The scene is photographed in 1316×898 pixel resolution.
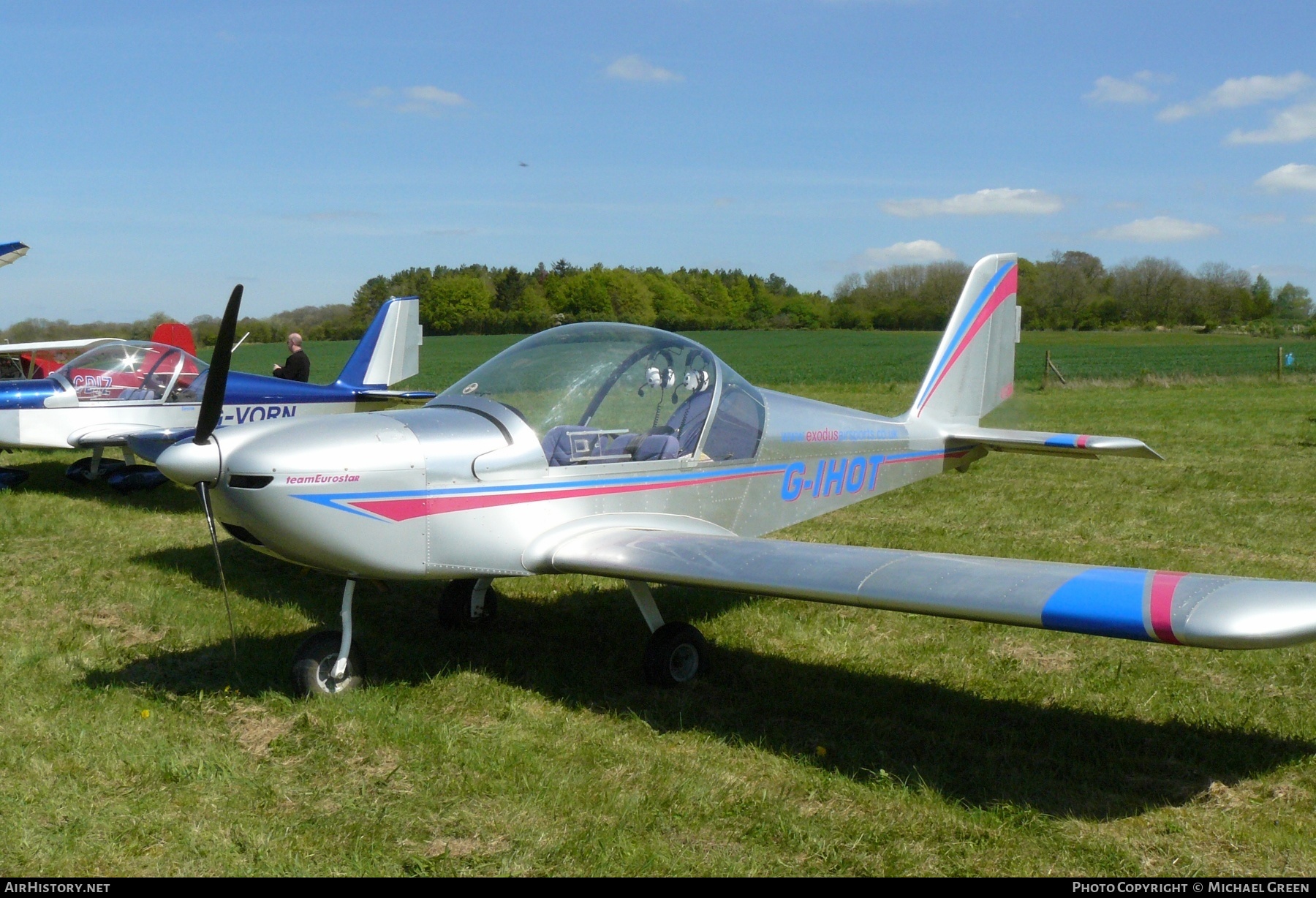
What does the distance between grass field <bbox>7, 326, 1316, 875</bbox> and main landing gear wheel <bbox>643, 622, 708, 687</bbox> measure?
88mm

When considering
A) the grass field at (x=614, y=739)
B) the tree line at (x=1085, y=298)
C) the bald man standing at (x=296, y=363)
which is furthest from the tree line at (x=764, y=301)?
the grass field at (x=614, y=739)

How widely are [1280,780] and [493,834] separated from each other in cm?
300

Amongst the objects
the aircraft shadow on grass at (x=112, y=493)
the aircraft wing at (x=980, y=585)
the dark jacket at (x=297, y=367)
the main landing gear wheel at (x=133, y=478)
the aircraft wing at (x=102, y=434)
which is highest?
the dark jacket at (x=297, y=367)

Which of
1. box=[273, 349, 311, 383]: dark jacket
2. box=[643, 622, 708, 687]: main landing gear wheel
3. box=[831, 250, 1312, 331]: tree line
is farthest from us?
box=[831, 250, 1312, 331]: tree line

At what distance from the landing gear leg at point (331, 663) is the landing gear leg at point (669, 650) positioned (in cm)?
135

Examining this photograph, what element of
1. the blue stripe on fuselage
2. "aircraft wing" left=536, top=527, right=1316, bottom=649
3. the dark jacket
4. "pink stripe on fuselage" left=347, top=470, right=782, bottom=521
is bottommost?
"aircraft wing" left=536, top=527, right=1316, bottom=649

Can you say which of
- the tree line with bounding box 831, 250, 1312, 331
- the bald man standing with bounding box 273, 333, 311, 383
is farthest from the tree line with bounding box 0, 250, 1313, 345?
the bald man standing with bounding box 273, 333, 311, 383

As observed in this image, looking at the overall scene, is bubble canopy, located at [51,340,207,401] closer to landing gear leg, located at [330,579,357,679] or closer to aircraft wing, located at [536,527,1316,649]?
landing gear leg, located at [330,579,357,679]

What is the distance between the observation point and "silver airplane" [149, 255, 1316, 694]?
365 centimetres

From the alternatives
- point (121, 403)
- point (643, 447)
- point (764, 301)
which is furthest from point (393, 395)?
point (764, 301)

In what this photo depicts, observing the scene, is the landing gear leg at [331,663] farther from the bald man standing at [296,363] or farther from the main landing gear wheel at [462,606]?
the bald man standing at [296,363]

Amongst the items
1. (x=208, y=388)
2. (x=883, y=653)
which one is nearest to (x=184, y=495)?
(x=208, y=388)

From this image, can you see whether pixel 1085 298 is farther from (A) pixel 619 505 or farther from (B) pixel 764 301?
(A) pixel 619 505

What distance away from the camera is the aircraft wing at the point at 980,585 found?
3262mm
